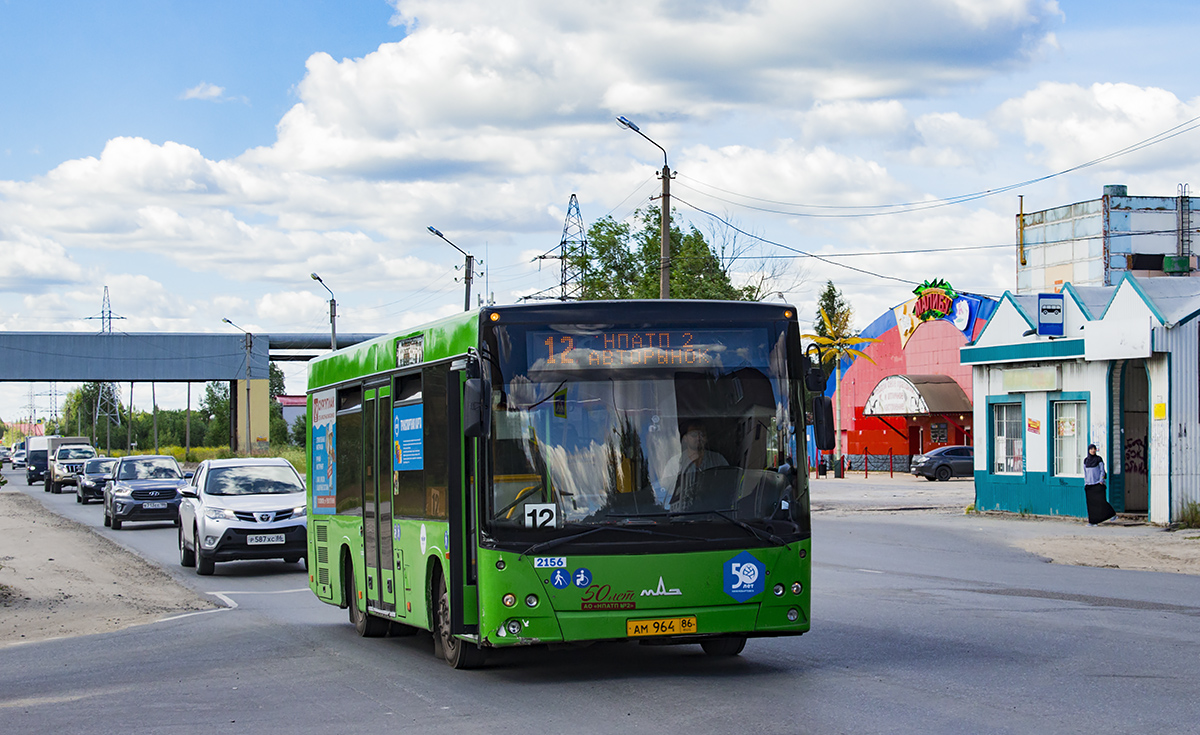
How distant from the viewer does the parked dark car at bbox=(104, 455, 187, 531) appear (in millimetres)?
32562

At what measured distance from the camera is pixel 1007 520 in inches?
1273

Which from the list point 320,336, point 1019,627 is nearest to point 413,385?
Result: point 1019,627

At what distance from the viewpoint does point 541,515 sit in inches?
370

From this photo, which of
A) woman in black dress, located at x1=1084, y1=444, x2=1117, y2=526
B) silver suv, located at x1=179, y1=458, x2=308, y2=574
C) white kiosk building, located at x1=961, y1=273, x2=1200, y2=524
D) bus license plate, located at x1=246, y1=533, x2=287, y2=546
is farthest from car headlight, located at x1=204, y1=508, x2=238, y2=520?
white kiosk building, located at x1=961, y1=273, x2=1200, y2=524

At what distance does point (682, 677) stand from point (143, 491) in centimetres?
2574

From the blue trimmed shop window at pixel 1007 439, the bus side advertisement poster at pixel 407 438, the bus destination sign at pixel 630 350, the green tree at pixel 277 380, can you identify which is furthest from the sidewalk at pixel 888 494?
the green tree at pixel 277 380

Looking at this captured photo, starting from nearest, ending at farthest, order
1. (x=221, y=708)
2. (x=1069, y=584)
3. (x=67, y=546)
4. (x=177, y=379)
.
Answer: (x=221, y=708) → (x=1069, y=584) → (x=67, y=546) → (x=177, y=379)

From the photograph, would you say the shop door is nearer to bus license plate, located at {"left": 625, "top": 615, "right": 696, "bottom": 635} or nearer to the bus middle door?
the bus middle door

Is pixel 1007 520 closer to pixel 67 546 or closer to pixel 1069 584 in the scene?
pixel 1069 584

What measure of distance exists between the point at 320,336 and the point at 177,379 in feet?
30.8

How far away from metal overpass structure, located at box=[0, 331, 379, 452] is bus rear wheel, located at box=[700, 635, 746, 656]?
74.4 meters

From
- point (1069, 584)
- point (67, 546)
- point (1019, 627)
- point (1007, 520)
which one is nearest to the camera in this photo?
point (1019, 627)

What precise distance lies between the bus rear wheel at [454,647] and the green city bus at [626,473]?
13.3 inches

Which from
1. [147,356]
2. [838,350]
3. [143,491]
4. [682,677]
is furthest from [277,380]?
[682,677]
